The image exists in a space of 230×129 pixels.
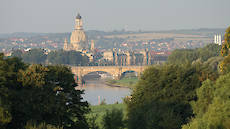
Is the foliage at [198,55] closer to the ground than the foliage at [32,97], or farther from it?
closer to the ground

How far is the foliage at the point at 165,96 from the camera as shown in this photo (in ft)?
78.8

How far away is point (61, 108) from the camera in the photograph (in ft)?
63.9

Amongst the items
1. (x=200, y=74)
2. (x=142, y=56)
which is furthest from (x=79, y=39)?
(x=200, y=74)

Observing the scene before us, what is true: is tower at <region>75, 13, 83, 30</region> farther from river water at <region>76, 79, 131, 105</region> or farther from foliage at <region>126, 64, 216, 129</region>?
foliage at <region>126, 64, 216, 129</region>

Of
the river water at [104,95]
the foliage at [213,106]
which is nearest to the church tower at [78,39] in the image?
the river water at [104,95]

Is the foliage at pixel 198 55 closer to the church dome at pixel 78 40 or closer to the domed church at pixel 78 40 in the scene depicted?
the domed church at pixel 78 40

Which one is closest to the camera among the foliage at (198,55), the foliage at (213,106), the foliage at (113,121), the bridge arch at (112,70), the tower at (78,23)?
the foliage at (213,106)

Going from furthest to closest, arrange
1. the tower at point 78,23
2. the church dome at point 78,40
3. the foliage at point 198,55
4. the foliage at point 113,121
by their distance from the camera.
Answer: the tower at point 78,23
the church dome at point 78,40
the foliage at point 198,55
the foliage at point 113,121

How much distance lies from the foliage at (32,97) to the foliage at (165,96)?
14.3ft

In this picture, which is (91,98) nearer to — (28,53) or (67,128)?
(67,128)

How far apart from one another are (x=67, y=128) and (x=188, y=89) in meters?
8.14

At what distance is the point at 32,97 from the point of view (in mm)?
18812

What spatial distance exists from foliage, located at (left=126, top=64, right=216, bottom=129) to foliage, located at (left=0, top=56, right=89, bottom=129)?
436cm

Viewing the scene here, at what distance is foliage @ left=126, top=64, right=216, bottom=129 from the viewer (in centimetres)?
2402
